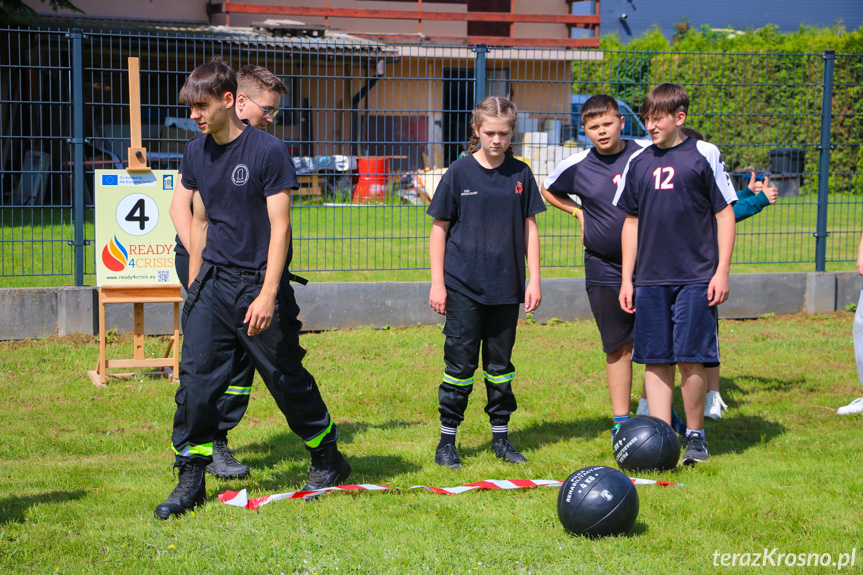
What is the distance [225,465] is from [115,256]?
2.86 m

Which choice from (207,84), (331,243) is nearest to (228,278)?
(207,84)

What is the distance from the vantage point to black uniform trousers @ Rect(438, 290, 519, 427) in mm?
4938

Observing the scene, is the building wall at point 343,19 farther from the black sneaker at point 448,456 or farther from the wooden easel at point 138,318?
the black sneaker at point 448,456

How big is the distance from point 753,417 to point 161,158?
6.33 m

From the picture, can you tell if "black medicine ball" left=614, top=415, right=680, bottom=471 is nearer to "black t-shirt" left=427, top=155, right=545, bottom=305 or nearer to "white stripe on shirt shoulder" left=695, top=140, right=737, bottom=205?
"black t-shirt" left=427, top=155, right=545, bottom=305

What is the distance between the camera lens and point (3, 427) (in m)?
5.67

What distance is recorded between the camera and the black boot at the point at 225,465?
4.84 metres

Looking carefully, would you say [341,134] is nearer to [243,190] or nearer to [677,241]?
[677,241]

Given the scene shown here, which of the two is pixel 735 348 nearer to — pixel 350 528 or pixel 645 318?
pixel 645 318

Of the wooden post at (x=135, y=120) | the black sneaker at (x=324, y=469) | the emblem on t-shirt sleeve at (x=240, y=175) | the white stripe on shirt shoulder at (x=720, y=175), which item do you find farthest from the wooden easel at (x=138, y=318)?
the white stripe on shirt shoulder at (x=720, y=175)

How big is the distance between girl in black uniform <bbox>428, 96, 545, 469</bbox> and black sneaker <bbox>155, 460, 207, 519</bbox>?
1.45 m

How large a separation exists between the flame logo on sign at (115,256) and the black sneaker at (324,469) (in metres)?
3.32

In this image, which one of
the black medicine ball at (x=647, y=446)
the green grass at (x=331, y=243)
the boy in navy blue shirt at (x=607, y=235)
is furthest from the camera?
the green grass at (x=331, y=243)

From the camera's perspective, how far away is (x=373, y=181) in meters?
9.16
